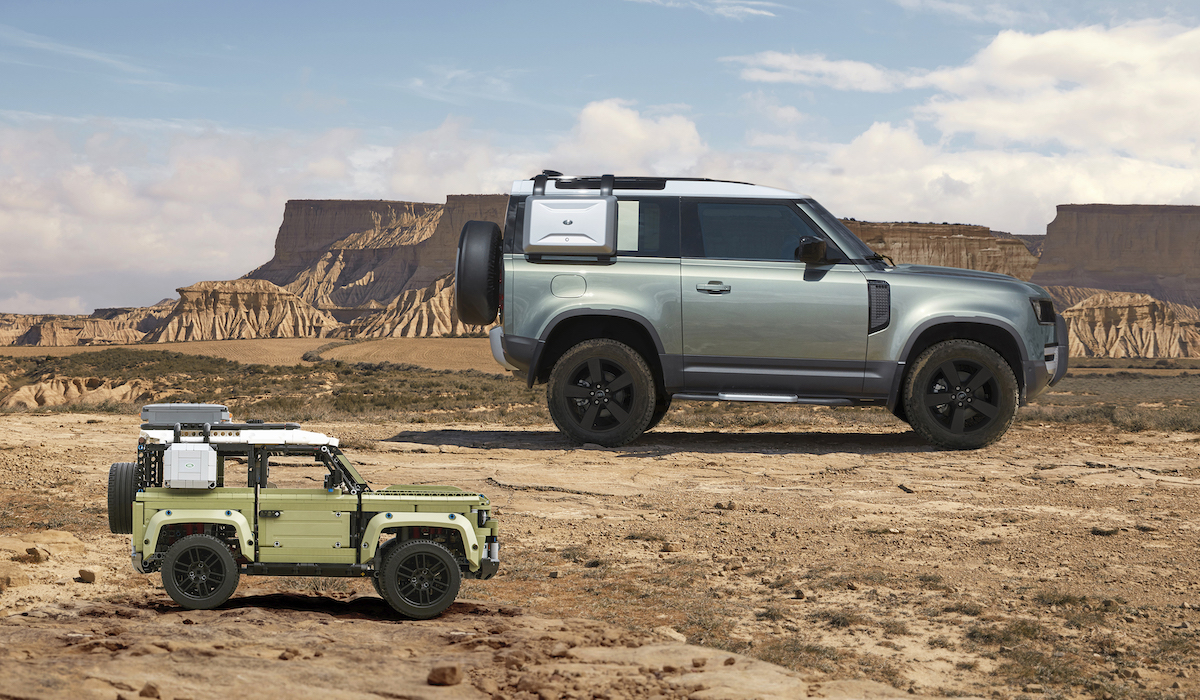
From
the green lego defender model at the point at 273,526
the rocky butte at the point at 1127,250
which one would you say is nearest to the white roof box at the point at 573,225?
the green lego defender model at the point at 273,526

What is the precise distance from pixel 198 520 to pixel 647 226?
21.9 feet

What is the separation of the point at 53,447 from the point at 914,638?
1033cm

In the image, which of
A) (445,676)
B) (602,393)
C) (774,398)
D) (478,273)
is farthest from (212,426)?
(774,398)

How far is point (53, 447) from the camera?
37.6 feet

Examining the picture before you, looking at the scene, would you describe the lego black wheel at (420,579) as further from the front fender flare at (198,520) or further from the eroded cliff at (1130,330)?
the eroded cliff at (1130,330)

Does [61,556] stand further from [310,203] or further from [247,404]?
[310,203]

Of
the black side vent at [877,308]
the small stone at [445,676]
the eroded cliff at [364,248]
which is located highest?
the eroded cliff at [364,248]

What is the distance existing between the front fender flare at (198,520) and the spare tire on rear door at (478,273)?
601 cm

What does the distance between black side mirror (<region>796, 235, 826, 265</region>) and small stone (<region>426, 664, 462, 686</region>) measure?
285 inches

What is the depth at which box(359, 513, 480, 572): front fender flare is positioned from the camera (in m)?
4.88

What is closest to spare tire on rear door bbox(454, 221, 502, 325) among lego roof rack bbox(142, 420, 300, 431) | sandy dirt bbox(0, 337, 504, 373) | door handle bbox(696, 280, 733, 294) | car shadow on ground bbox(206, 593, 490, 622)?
door handle bbox(696, 280, 733, 294)

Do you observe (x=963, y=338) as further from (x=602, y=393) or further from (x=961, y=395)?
(x=602, y=393)

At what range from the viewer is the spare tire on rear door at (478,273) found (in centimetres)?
1084

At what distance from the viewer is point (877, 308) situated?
1042 cm
